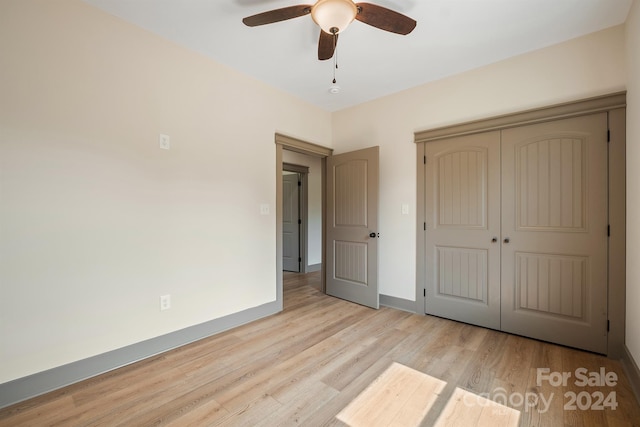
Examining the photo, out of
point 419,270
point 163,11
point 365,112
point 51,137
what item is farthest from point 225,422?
point 365,112

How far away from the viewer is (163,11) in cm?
206

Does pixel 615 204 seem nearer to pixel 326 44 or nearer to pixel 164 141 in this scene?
pixel 326 44

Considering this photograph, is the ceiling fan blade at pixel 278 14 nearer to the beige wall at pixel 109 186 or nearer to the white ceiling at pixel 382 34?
the white ceiling at pixel 382 34

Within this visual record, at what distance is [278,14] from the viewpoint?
168 cm

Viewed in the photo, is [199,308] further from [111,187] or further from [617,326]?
[617,326]

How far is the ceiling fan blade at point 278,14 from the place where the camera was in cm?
164

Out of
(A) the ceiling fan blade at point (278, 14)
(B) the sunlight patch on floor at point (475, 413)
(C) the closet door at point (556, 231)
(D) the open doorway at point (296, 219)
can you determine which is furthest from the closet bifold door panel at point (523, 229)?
(D) the open doorway at point (296, 219)

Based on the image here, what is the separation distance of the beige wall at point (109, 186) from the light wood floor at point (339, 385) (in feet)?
1.34

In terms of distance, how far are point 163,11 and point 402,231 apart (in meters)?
3.03

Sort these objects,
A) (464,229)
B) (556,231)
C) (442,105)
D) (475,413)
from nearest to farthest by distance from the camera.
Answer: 1. (475,413)
2. (556,231)
3. (464,229)
4. (442,105)

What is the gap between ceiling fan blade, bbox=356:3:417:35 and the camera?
5.30 feet

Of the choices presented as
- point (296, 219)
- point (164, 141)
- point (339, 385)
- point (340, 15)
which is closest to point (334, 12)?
point (340, 15)

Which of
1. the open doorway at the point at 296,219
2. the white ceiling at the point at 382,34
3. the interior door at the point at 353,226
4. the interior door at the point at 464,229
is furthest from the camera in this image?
the open doorway at the point at 296,219

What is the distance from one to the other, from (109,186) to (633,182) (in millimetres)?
3762
